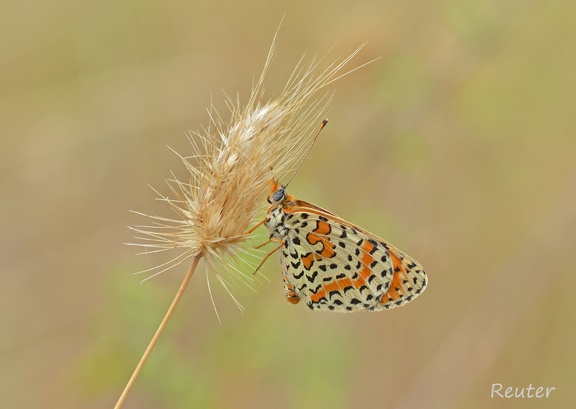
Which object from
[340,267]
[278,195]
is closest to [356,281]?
[340,267]

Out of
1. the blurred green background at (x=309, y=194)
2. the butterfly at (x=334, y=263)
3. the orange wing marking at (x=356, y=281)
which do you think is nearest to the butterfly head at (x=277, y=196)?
the butterfly at (x=334, y=263)

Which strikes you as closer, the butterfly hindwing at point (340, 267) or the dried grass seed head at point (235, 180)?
the dried grass seed head at point (235, 180)

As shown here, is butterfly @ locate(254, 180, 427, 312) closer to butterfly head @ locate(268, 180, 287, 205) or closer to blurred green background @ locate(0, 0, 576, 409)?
butterfly head @ locate(268, 180, 287, 205)

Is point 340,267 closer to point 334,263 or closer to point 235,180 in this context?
point 334,263

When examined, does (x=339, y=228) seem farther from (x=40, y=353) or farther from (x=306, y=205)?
(x=40, y=353)

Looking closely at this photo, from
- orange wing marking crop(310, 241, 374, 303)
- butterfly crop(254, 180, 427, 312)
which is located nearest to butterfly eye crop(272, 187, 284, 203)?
butterfly crop(254, 180, 427, 312)

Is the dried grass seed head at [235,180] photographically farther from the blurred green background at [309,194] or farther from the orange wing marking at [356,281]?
the blurred green background at [309,194]

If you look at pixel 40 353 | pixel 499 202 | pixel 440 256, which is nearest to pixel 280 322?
pixel 440 256
